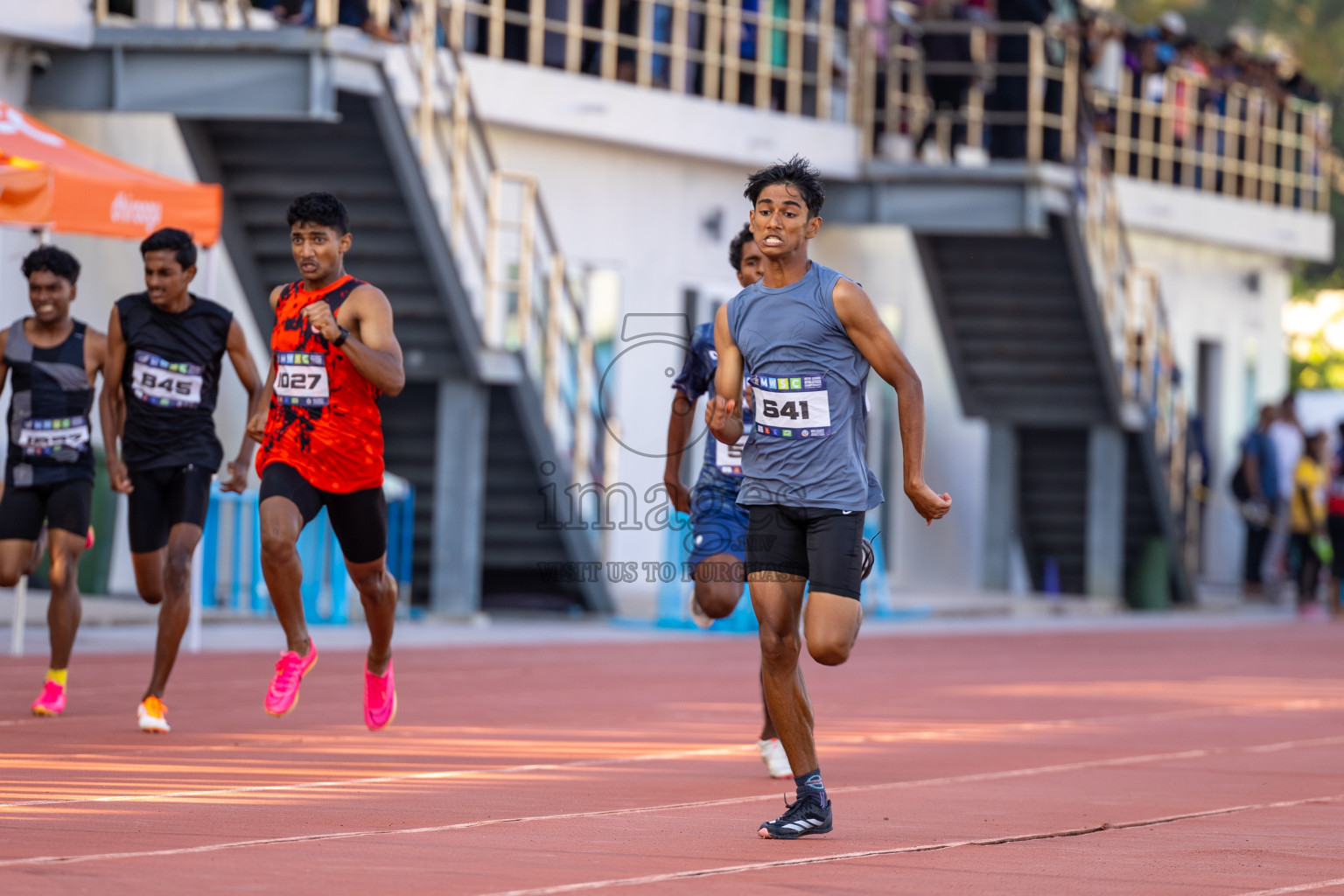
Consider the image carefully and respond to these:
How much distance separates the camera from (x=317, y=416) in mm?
9273

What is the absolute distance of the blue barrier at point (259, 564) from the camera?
59.7 ft

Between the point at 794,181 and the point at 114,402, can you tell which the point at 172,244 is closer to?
the point at 114,402

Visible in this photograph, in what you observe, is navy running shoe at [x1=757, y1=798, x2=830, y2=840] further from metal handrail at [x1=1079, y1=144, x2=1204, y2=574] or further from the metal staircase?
metal handrail at [x1=1079, y1=144, x2=1204, y2=574]

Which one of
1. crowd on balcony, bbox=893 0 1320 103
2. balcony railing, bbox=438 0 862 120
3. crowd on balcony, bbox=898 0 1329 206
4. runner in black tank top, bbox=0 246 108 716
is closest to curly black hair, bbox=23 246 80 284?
runner in black tank top, bbox=0 246 108 716

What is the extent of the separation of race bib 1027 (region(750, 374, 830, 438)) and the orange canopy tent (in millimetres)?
5961

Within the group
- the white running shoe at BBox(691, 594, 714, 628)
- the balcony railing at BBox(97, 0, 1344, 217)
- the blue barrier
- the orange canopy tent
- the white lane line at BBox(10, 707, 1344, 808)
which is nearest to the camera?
the white lane line at BBox(10, 707, 1344, 808)

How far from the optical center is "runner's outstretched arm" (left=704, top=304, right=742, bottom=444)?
7332mm

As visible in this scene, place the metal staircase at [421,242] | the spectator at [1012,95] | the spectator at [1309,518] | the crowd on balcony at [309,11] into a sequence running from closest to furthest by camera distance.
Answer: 1. the metal staircase at [421,242]
2. the crowd on balcony at [309,11]
3. the spectator at [1012,95]
4. the spectator at [1309,518]

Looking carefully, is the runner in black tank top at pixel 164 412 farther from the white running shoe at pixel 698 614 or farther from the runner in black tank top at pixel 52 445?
the white running shoe at pixel 698 614

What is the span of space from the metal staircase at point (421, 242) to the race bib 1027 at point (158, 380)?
248 inches

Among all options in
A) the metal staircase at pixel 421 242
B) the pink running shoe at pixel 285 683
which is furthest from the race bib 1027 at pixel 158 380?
the metal staircase at pixel 421 242

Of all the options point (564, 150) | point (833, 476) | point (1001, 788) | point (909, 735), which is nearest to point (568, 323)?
point (564, 150)

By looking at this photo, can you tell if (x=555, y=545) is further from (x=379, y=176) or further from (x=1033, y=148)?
(x=1033, y=148)

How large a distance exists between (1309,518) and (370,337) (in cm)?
1836
